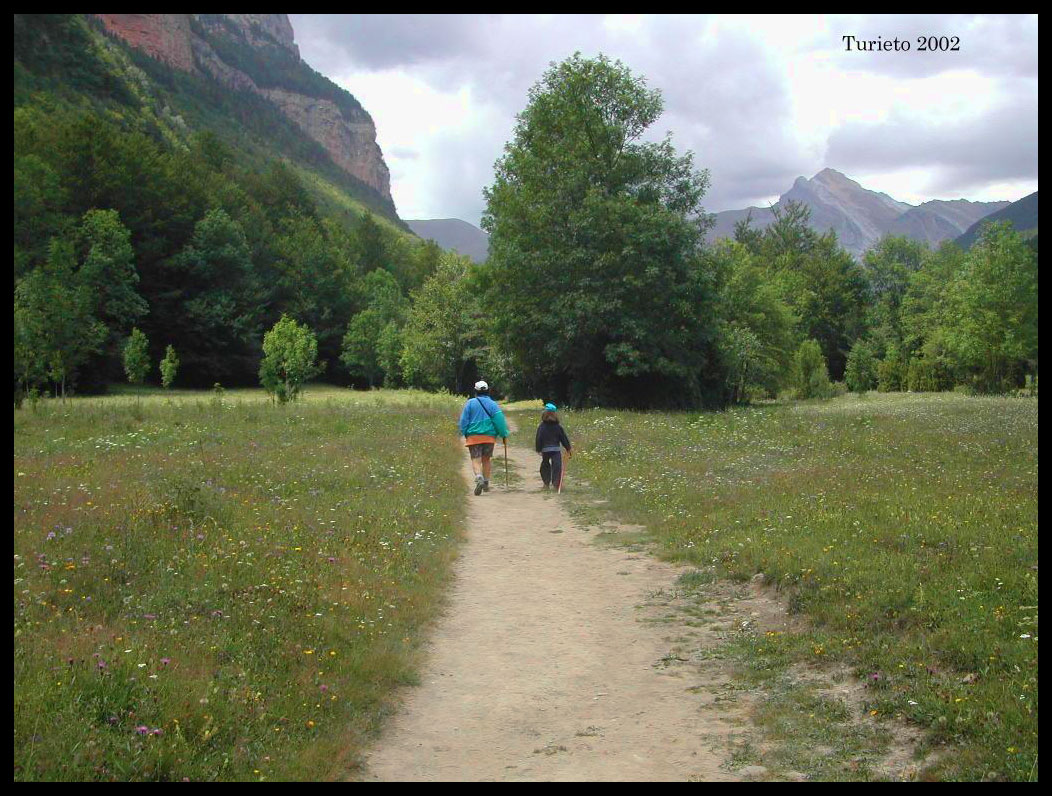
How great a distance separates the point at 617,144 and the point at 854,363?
56124 millimetres

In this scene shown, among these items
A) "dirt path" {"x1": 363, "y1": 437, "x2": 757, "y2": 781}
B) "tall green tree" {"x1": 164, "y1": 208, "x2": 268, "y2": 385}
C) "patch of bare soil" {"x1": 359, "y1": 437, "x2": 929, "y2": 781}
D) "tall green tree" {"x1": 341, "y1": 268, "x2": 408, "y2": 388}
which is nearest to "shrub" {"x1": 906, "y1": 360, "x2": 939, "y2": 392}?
"tall green tree" {"x1": 341, "y1": 268, "x2": 408, "y2": 388}

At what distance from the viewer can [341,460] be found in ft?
66.3

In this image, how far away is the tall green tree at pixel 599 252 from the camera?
4000 cm

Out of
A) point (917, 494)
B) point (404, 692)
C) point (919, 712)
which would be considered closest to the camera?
point (919, 712)

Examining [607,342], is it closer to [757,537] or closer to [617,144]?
[617,144]

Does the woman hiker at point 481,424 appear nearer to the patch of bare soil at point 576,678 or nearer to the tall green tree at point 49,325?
the patch of bare soil at point 576,678

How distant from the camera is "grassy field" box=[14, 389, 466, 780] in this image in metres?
5.38

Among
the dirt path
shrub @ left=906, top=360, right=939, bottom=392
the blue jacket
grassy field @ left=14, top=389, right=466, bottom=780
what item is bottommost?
the dirt path

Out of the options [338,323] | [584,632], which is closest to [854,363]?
[338,323]

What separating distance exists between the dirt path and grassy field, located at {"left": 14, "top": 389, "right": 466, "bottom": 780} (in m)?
0.42

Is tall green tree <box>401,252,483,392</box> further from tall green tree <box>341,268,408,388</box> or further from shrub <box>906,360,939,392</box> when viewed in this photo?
shrub <box>906,360,939,392</box>

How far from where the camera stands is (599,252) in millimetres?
40250

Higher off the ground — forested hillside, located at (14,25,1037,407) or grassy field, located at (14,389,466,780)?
forested hillside, located at (14,25,1037,407)

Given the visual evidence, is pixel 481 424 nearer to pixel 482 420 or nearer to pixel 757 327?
pixel 482 420
